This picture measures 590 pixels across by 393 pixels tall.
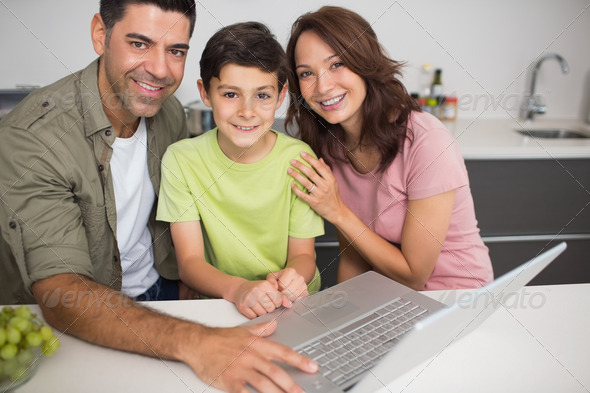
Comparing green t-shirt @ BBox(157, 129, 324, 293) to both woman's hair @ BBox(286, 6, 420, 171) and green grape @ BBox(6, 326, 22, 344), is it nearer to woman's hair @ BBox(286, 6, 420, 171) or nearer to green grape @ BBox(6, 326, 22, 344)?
woman's hair @ BBox(286, 6, 420, 171)

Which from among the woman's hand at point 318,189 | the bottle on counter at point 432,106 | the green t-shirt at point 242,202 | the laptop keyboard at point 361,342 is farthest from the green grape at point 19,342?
the bottle on counter at point 432,106

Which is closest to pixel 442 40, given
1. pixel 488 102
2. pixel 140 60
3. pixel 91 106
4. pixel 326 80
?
pixel 488 102

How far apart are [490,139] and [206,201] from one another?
51.1 inches

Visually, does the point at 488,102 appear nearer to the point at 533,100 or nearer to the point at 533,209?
the point at 533,100

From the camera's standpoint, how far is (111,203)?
111cm

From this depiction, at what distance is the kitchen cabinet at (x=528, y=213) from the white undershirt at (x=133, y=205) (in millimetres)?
749

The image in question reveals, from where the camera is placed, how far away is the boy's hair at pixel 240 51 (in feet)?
3.46

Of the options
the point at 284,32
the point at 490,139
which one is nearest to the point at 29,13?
the point at 284,32

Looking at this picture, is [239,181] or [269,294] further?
[239,181]

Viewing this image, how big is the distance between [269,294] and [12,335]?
400mm

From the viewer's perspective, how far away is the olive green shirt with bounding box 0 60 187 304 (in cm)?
92

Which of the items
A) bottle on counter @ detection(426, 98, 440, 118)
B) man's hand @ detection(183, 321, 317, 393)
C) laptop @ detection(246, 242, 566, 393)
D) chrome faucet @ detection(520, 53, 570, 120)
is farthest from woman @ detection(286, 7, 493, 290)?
chrome faucet @ detection(520, 53, 570, 120)

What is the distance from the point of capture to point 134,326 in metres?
0.77

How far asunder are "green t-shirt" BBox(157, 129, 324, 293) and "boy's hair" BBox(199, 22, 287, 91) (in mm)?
182
